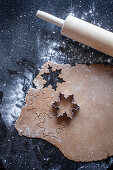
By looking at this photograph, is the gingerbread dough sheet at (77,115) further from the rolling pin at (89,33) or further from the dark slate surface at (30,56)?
the rolling pin at (89,33)

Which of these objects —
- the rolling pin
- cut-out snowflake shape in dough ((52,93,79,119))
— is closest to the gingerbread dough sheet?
cut-out snowflake shape in dough ((52,93,79,119))

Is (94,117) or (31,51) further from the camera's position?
(31,51)

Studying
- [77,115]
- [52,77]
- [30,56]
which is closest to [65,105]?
[77,115]

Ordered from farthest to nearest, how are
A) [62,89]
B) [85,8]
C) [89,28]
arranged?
[85,8] < [62,89] < [89,28]

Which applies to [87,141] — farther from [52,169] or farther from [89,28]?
[89,28]

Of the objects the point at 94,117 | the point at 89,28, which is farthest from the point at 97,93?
the point at 89,28

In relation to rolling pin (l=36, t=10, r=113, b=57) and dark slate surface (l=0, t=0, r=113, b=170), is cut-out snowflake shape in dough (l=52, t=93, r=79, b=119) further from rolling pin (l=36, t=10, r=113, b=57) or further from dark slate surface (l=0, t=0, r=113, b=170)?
rolling pin (l=36, t=10, r=113, b=57)

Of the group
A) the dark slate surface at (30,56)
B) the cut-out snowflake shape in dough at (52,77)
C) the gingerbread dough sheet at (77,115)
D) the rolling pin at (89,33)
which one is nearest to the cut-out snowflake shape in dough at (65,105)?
the gingerbread dough sheet at (77,115)
